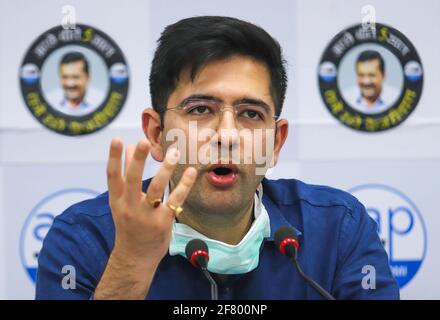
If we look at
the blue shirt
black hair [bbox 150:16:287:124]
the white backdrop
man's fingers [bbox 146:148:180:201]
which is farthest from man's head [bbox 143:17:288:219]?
the white backdrop

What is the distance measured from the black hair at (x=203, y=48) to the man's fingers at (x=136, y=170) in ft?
1.13

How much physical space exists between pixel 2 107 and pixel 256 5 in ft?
2.46

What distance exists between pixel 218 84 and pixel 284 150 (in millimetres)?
539

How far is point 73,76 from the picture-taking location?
1537 millimetres

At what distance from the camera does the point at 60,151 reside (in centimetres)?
153

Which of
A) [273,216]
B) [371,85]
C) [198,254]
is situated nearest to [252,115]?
[273,216]

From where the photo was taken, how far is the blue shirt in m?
1.06

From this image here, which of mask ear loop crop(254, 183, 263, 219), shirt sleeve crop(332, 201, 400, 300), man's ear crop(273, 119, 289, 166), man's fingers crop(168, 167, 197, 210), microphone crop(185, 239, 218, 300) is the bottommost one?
shirt sleeve crop(332, 201, 400, 300)

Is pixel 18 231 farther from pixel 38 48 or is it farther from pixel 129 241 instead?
pixel 129 241

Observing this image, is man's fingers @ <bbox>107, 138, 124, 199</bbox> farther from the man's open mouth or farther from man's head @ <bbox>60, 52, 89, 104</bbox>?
man's head @ <bbox>60, 52, 89, 104</bbox>

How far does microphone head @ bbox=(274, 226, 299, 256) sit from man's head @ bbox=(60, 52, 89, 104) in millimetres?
862

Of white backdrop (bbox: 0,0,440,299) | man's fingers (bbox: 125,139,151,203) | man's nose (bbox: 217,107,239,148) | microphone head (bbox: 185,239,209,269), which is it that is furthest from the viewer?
white backdrop (bbox: 0,0,440,299)

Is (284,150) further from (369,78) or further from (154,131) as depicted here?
(154,131)

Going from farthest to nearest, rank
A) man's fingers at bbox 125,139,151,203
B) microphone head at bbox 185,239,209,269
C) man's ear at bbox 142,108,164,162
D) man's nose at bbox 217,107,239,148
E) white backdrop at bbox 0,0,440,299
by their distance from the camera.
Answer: white backdrop at bbox 0,0,440,299, man's ear at bbox 142,108,164,162, man's nose at bbox 217,107,239,148, microphone head at bbox 185,239,209,269, man's fingers at bbox 125,139,151,203
